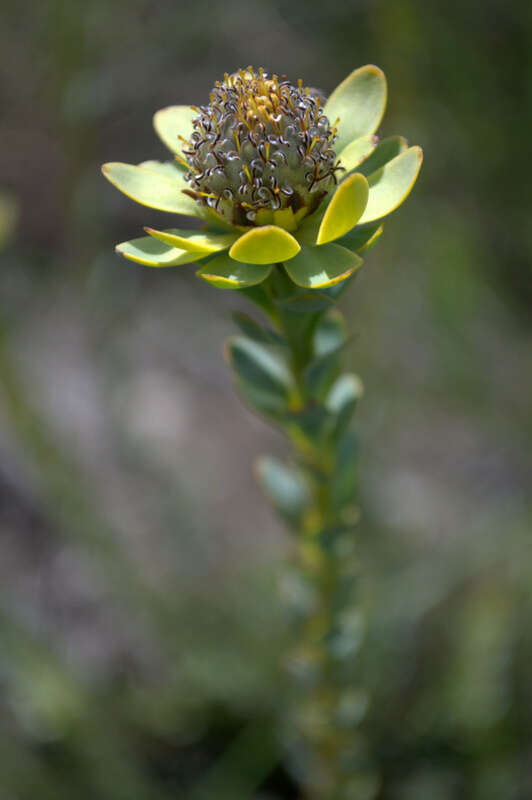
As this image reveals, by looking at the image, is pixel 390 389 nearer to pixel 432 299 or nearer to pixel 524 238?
pixel 432 299

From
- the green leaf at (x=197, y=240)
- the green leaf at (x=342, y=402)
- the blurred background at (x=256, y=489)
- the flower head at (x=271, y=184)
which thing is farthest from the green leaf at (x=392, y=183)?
the blurred background at (x=256, y=489)

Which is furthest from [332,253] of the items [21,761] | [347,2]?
[347,2]

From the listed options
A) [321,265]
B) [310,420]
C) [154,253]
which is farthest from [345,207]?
[310,420]

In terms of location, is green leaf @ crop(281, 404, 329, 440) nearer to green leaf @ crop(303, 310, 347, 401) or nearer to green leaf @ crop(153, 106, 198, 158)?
green leaf @ crop(303, 310, 347, 401)

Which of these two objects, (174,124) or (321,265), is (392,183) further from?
(174,124)

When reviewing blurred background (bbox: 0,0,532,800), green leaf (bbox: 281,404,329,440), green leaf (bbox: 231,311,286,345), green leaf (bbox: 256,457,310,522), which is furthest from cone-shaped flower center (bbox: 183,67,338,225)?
blurred background (bbox: 0,0,532,800)

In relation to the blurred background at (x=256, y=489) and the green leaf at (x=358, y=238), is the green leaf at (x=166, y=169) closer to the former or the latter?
the green leaf at (x=358, y=238)
